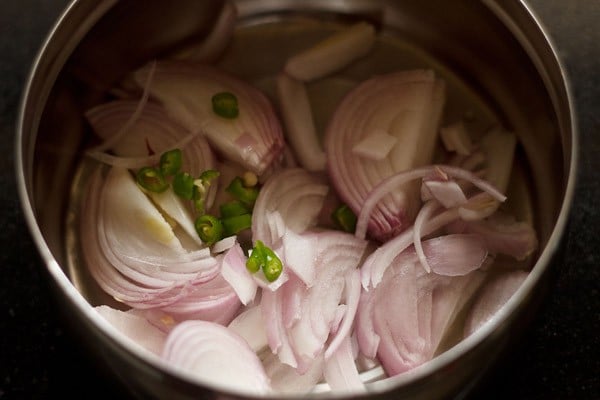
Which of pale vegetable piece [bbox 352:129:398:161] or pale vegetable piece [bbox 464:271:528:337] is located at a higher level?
pale vegetable piece [bbox 352:129:398:161]

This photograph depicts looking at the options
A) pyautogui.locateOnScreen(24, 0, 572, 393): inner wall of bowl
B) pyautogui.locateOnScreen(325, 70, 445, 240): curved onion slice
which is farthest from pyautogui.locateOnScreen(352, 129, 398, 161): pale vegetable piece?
pyautogui.locateOnScreen(24, 0, 572, 393): inner wall of bowl

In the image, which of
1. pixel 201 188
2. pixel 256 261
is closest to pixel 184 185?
pixel 201 188

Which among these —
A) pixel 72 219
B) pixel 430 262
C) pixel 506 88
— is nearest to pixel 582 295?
pixel 430 262

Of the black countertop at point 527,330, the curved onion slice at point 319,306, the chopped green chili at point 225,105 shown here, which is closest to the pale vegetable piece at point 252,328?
the curved onion slice at point 319,306

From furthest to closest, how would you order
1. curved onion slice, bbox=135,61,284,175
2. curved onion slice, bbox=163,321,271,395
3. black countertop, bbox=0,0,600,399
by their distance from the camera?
curved onion slice, bbox=135,61,284,175
black countertop, bbox=0,0,600,399
curved onion slice, bbox=163,321,271,395

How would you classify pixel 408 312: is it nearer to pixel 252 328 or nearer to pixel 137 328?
pixel 252 328

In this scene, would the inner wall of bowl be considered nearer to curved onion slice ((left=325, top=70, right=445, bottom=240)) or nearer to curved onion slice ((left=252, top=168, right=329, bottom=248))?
curved onion slice ((left=325, top=70, right=445, bottom=240))
